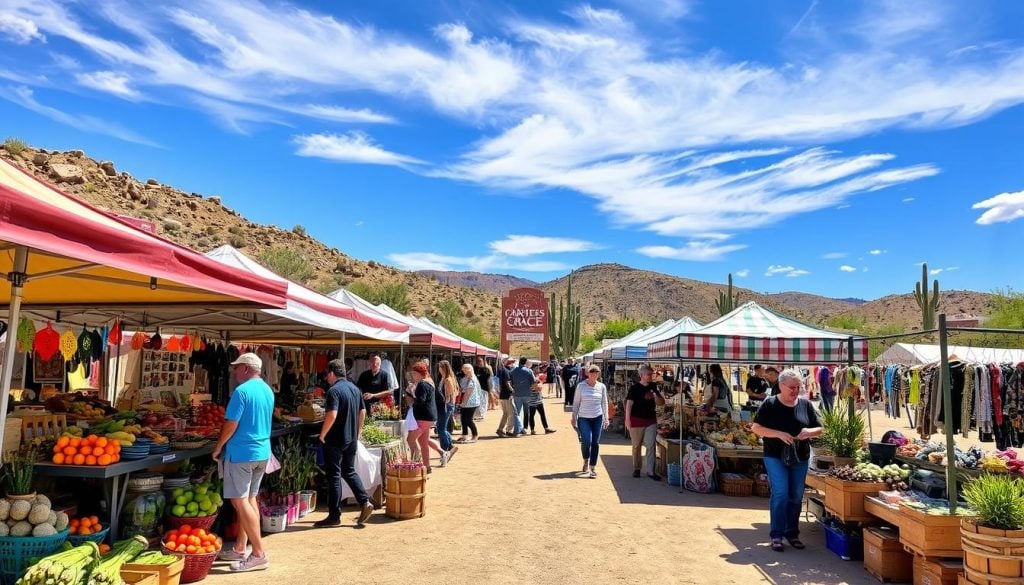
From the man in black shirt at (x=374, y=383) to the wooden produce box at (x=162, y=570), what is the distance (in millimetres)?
5409

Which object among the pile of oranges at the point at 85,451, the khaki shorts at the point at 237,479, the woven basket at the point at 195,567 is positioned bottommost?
the woven basket at the point at 195,567

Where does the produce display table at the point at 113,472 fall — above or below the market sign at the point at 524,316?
below

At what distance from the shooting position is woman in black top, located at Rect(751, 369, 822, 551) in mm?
6504

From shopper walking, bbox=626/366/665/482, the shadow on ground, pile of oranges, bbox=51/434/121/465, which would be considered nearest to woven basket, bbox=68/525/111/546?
pile of oranges, bbox=51/434/121/465

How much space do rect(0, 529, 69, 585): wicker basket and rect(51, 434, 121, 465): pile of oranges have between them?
2.71 feet

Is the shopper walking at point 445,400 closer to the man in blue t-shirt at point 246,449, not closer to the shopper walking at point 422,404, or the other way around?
the shopper walking at point 422,404

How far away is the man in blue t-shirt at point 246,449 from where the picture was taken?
5.50 meters

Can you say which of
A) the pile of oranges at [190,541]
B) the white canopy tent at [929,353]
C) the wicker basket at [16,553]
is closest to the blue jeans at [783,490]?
the pile of oranges at [190,541]

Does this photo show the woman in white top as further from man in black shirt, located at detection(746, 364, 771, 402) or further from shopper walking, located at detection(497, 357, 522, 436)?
shopper walking, located at detection(497, 357, 522, 436)

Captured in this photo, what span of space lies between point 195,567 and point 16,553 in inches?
49.7

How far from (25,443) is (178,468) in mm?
1290

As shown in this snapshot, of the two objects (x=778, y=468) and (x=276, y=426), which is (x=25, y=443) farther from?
(x=778, y=468)

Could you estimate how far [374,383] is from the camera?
10.7m

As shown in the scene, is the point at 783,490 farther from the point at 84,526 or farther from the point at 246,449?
the point at 84,526
